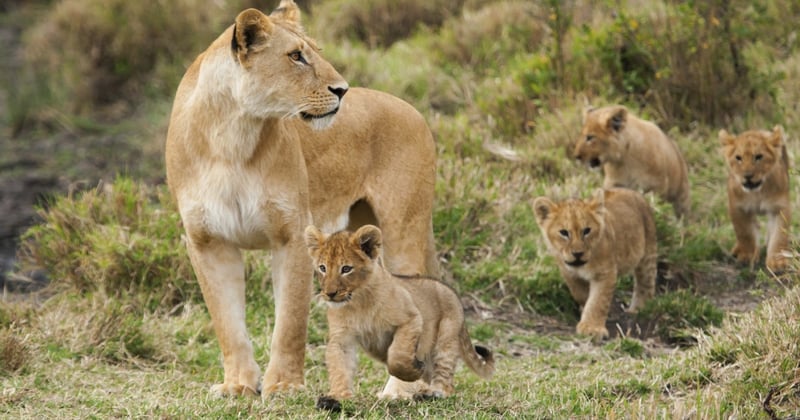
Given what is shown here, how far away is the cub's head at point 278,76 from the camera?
5672 mm

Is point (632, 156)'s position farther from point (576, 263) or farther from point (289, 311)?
point (289, 311)

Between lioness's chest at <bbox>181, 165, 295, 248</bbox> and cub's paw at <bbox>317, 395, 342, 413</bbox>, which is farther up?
lioness's chest at <bbox>181, 165, 295, 248</bbox>

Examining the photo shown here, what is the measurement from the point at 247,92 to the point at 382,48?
7823mm

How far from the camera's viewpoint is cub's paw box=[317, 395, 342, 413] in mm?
5406

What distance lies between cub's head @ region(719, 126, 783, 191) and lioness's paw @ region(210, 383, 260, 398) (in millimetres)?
4096

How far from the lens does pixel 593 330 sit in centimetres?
777

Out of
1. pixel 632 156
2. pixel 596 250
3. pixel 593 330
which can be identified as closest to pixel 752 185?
pixel 632 156

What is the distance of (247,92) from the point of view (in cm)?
568

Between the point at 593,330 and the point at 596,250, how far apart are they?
1.60 feet

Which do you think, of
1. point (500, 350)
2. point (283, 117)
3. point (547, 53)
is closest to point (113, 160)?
point (547, 53)

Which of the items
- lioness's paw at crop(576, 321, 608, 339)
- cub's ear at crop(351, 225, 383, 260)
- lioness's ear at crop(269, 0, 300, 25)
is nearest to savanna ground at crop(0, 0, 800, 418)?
lioness's paw at crop(576, 321, 608, 339)

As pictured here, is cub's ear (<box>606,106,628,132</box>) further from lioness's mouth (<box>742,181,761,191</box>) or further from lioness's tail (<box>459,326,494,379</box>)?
lioness's tail (<box>459,326,494,379</box>)

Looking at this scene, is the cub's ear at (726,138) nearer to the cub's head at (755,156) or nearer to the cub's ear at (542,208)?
the cub's head at (755,156)

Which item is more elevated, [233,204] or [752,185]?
[233,204]
